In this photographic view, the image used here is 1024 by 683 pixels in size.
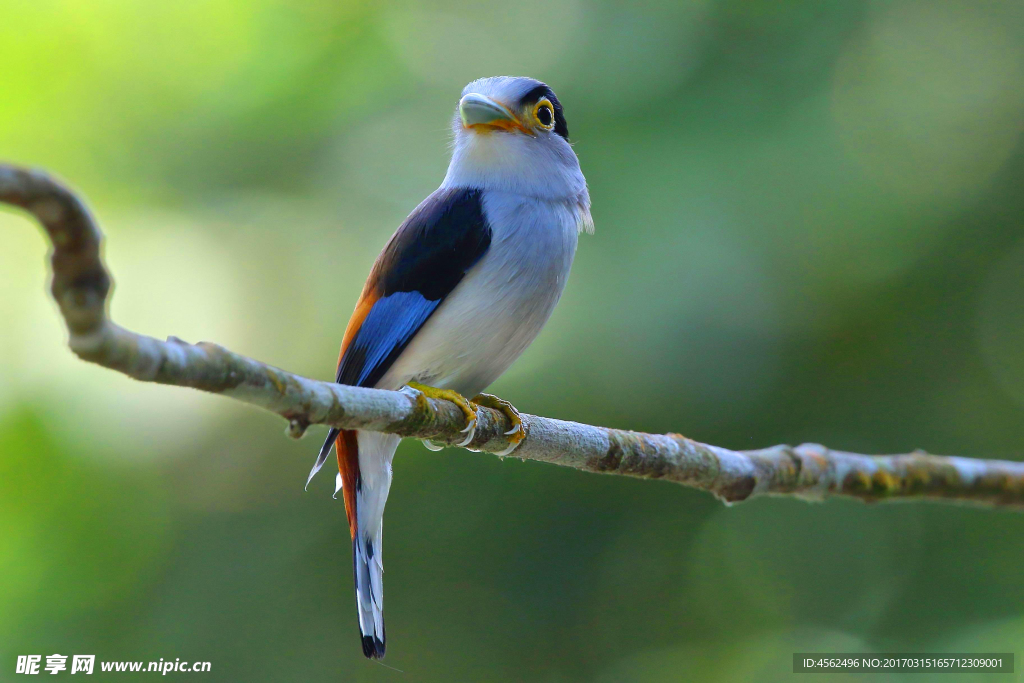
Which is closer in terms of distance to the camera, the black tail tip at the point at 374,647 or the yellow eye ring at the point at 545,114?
the black tail tip at the point at 374,647

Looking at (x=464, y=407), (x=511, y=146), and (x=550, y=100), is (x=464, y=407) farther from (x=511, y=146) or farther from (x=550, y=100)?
→ (x=550, y=100)

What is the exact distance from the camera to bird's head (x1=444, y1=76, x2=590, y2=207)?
277 centimetres

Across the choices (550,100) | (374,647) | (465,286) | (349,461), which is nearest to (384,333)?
(465,286)

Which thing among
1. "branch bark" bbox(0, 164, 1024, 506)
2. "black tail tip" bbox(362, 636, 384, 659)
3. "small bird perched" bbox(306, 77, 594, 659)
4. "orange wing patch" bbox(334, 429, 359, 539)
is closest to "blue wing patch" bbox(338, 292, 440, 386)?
"small bird perched" bbox(306, 77, 594, 659)

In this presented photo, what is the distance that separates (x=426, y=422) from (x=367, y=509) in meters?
1.00

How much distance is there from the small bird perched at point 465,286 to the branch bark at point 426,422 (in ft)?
0.72

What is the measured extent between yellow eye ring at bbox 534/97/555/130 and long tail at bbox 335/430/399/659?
1201 millimetres

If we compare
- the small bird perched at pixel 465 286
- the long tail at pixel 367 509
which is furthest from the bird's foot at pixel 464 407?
the long tail at pixel 367 509

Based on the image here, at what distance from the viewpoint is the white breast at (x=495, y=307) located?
2492 mm

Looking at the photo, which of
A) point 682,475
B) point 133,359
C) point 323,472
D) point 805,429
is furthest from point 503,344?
point 805,429

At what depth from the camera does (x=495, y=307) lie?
2.49m

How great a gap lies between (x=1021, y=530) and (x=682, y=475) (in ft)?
11.7

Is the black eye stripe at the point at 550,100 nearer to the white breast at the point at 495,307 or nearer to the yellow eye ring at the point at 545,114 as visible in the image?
the yellow eye ring at the point at 545,114

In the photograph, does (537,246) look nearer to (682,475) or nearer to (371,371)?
(371,371)
